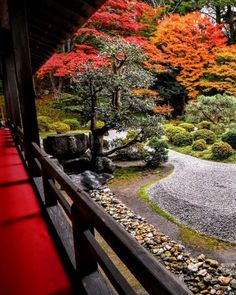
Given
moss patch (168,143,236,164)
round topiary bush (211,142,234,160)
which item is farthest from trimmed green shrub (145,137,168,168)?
round topiary bush (211,142,234,160)

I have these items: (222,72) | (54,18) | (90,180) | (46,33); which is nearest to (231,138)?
(90,180)

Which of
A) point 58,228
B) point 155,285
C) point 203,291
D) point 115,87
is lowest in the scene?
point 203,291

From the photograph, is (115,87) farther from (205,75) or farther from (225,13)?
(225,13)

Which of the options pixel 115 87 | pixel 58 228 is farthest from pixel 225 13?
pixel 58 228

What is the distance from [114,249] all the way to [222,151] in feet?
36.8

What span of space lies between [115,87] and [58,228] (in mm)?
8083

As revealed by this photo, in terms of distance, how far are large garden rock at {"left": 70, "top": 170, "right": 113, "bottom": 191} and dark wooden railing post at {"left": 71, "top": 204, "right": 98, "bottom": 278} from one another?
6774mm

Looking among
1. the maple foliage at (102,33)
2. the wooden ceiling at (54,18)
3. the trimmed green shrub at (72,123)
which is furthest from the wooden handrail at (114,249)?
the trimmed green shrub at (72,123)

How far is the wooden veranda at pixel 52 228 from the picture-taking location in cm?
112

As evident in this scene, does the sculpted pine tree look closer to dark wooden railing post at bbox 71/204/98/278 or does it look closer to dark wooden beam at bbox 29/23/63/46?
dark wooden beam at bbox 29/23/63/46

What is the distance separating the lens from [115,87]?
990 centimetres

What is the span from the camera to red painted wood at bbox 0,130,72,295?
187 cm

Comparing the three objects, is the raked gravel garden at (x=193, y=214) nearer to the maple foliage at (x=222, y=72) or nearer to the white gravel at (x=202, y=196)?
the white gravel at (x=202, y=196)

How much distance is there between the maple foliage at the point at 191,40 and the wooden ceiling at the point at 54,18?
14.2 meters
